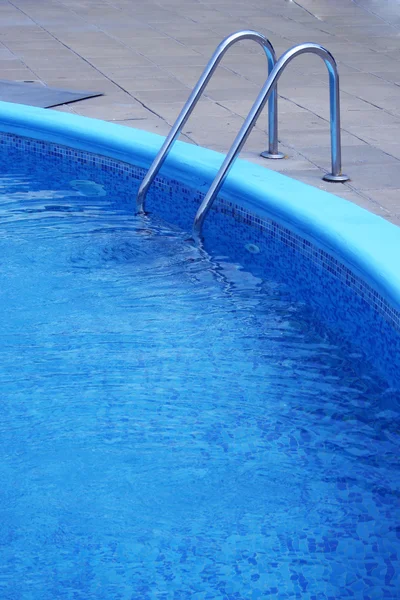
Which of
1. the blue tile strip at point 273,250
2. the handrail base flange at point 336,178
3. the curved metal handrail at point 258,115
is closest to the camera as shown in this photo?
the blue tile strip at point 273,250

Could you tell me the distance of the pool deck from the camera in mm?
5250

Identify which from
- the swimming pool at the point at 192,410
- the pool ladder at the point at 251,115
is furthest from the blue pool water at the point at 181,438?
the pool ladder at the point at 251,115

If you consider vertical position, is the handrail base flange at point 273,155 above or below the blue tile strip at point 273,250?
above

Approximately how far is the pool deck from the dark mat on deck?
0.39 ft

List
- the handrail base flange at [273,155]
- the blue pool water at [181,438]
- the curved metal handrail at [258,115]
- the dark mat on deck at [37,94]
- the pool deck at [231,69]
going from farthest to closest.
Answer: the dark mat on deck at [37,94] < the pool deck at [231,69] < the handrail base flange at [273,155] < the curved metal handrail at [258,115] < the blue pool water at [181,438]

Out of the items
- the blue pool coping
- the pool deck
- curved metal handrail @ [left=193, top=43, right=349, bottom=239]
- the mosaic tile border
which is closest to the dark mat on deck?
the pool deck

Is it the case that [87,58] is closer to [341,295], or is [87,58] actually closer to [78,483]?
[341,295]

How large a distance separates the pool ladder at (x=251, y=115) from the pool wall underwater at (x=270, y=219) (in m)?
0.19

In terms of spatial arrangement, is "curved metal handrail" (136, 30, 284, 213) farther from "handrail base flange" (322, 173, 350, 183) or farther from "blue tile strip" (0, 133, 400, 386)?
"handrail base flange" (322, 173, 350, 183)

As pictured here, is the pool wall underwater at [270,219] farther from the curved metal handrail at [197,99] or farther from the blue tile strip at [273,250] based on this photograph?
the curved metal handrail at [197,99]

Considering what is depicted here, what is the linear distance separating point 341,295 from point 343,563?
1543mm

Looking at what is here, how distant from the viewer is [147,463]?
2.93 metres

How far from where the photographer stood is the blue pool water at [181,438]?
2.48m

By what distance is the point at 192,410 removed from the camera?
321 centimetres
